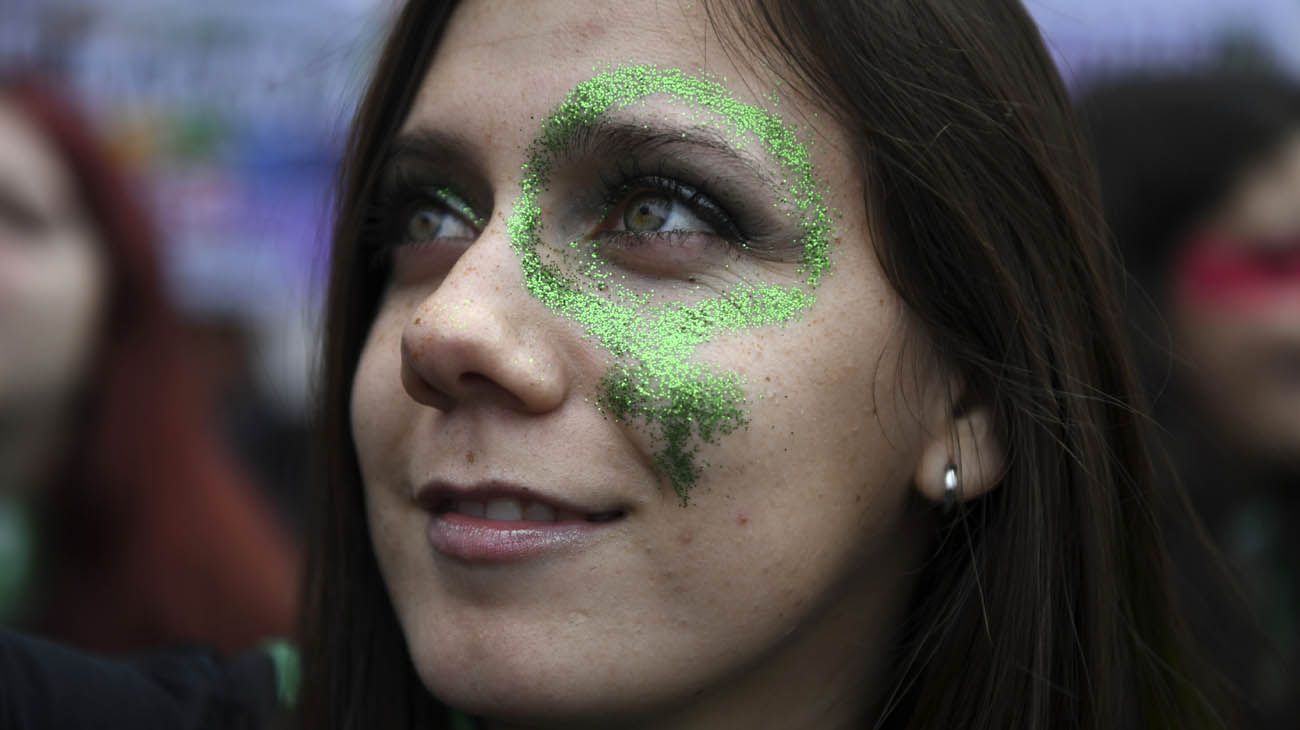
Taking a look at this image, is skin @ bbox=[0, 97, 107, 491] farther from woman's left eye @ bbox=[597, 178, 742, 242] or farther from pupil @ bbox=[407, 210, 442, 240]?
woman's left eye @ bbox=[597, 178, 742, 242]

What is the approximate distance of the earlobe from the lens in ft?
5.76

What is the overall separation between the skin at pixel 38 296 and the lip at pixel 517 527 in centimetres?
176

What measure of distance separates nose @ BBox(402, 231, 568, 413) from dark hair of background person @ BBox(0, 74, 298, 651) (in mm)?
1727

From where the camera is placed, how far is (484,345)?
5.14ft

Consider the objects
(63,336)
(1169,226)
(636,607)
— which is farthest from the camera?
(1169,226)

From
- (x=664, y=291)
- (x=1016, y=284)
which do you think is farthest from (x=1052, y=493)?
(x=664, y=291)

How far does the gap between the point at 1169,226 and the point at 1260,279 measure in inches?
13.1

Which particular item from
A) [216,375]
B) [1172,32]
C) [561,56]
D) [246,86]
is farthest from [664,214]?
[1172,32]

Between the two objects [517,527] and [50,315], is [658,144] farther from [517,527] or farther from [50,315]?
[50,315]

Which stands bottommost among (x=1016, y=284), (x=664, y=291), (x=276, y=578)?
(x=276, y=578)

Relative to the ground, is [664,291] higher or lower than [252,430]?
higher

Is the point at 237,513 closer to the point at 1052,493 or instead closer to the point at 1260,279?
the point at 1052,493

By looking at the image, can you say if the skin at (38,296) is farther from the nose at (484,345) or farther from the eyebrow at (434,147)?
the nose at (484,345)

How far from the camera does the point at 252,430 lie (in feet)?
16.6
